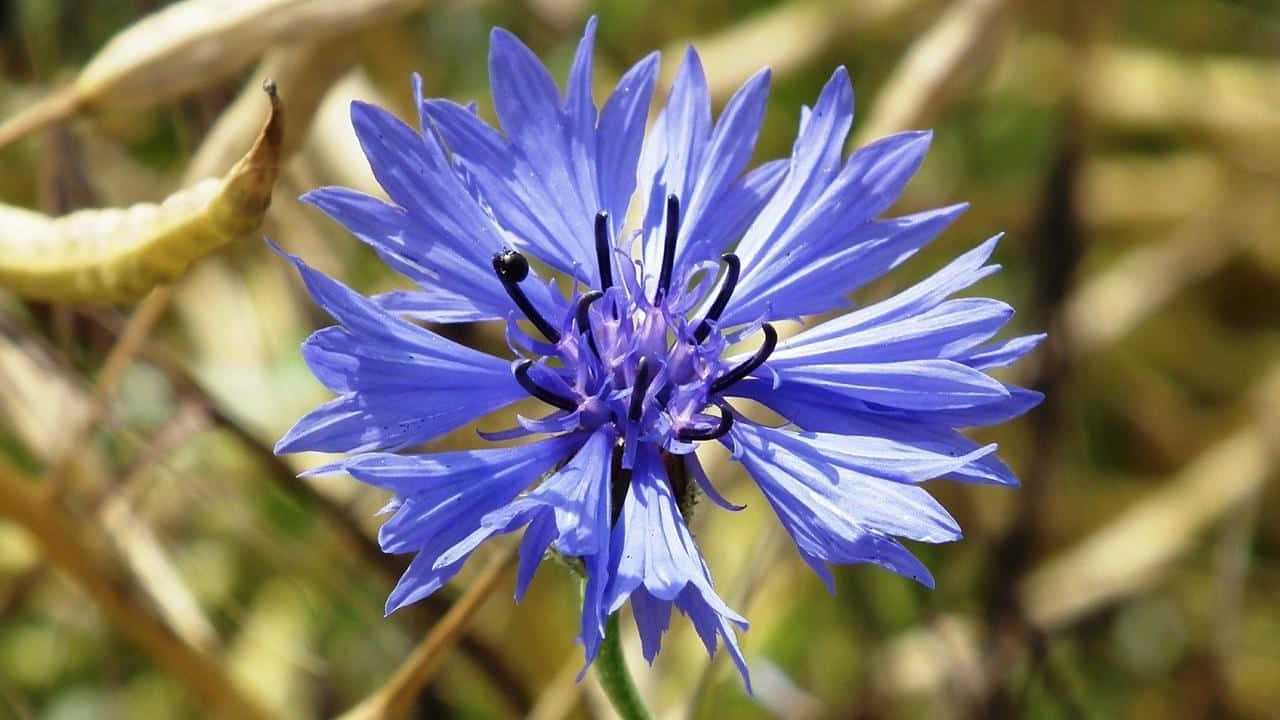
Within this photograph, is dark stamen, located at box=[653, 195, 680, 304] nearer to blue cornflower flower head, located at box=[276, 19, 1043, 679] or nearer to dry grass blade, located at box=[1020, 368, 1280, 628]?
blue cornflower flower head, located at box=[276, 19, 1043, 679]

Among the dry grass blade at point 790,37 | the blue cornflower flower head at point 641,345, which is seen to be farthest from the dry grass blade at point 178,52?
the dry grass blade at point 790,37

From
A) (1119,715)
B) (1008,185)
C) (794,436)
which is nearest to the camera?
(794,436)

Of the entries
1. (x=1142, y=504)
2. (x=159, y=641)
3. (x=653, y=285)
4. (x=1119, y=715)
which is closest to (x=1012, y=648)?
(x=1119, y=715)

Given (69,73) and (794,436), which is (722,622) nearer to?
(794,436)

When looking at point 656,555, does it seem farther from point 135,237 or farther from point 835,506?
point 135,237

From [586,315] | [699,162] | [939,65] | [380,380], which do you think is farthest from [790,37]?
[380,380]

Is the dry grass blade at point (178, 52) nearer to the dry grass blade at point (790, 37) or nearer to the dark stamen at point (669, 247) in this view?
the dark stamen at point (669, 247)
